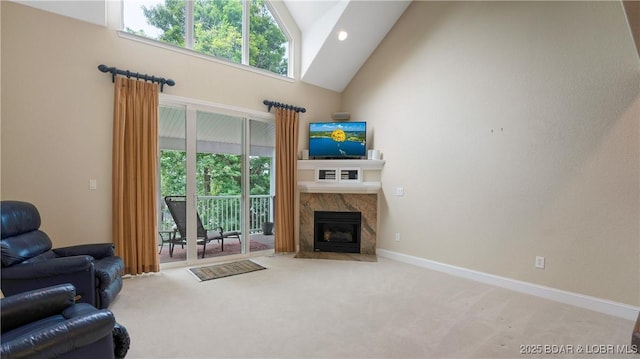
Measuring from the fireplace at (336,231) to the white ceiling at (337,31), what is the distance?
241 centimetres

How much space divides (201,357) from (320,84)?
4.62 metres

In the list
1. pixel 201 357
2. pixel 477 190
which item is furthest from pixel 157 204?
pixel 477 190

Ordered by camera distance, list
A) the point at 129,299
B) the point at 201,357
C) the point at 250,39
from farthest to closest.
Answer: the point at 250,39, the point at 129,299, the point at 201,357

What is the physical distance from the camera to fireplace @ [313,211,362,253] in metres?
5.20

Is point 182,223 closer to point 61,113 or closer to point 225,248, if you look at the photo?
point 225,248

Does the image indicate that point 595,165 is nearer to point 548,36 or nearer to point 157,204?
point 548,36

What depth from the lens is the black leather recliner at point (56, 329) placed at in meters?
1.37

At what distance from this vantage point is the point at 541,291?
3344 mm

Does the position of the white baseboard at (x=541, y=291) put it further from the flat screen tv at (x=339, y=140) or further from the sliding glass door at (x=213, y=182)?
the sliding glass door at (x=213, y=182)

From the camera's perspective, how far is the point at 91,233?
3.53 meters

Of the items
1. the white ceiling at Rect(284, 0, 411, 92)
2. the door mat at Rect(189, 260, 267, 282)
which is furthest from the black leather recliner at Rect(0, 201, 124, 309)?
the white ceiling at Rect(284, 0, 411, 92)

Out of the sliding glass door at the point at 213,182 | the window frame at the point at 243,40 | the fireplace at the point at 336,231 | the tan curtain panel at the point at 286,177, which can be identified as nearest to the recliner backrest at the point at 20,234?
the sliding glass door at the point at 213,182

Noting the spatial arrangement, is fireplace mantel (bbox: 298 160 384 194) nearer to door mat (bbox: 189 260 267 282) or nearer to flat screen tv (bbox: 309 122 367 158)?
flat screen tv (bbox: 309 122 367 158)

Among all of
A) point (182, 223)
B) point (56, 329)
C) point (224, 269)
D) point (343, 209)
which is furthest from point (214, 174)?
point (56, 329)
